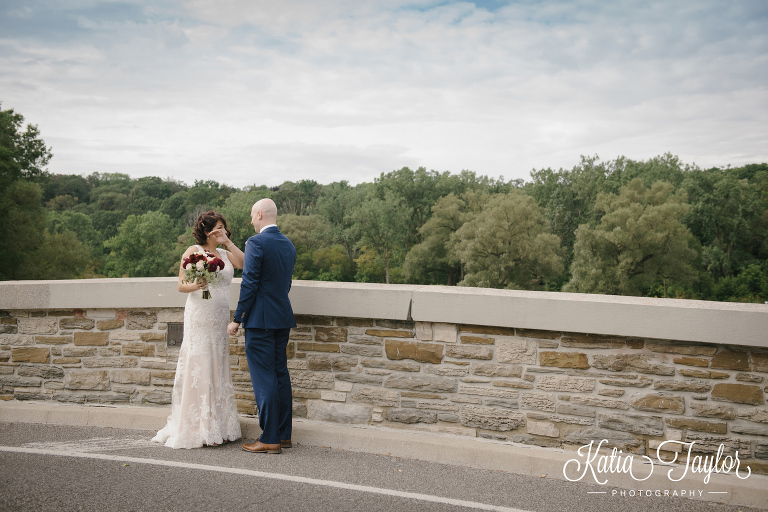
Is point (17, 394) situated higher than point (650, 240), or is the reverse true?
point (650, 240)

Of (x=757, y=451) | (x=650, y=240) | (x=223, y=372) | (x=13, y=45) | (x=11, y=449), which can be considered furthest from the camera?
(x=13, y=45)

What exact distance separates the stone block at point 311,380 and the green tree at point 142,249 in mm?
61837

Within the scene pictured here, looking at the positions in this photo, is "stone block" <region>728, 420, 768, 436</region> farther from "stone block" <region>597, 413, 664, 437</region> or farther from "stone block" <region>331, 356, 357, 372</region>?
"stone block" <region>331, 356, 357, 372</region>

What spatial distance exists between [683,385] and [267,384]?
9.66ft

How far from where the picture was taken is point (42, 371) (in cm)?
517

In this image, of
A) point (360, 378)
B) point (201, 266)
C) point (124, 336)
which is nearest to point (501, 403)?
point (360, 378)

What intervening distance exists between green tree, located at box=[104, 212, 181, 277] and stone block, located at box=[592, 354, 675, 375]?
63586mm

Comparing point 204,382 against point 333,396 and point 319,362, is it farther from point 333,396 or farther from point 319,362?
point 333,396

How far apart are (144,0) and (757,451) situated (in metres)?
69.5

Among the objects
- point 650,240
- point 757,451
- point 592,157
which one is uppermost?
point 592,157

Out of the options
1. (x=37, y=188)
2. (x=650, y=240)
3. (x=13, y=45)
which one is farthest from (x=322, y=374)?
(x=13, y=45)

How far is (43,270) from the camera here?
110 feet

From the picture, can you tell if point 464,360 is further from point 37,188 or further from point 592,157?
point 592,157

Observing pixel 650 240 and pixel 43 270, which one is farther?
pixel 650 240
